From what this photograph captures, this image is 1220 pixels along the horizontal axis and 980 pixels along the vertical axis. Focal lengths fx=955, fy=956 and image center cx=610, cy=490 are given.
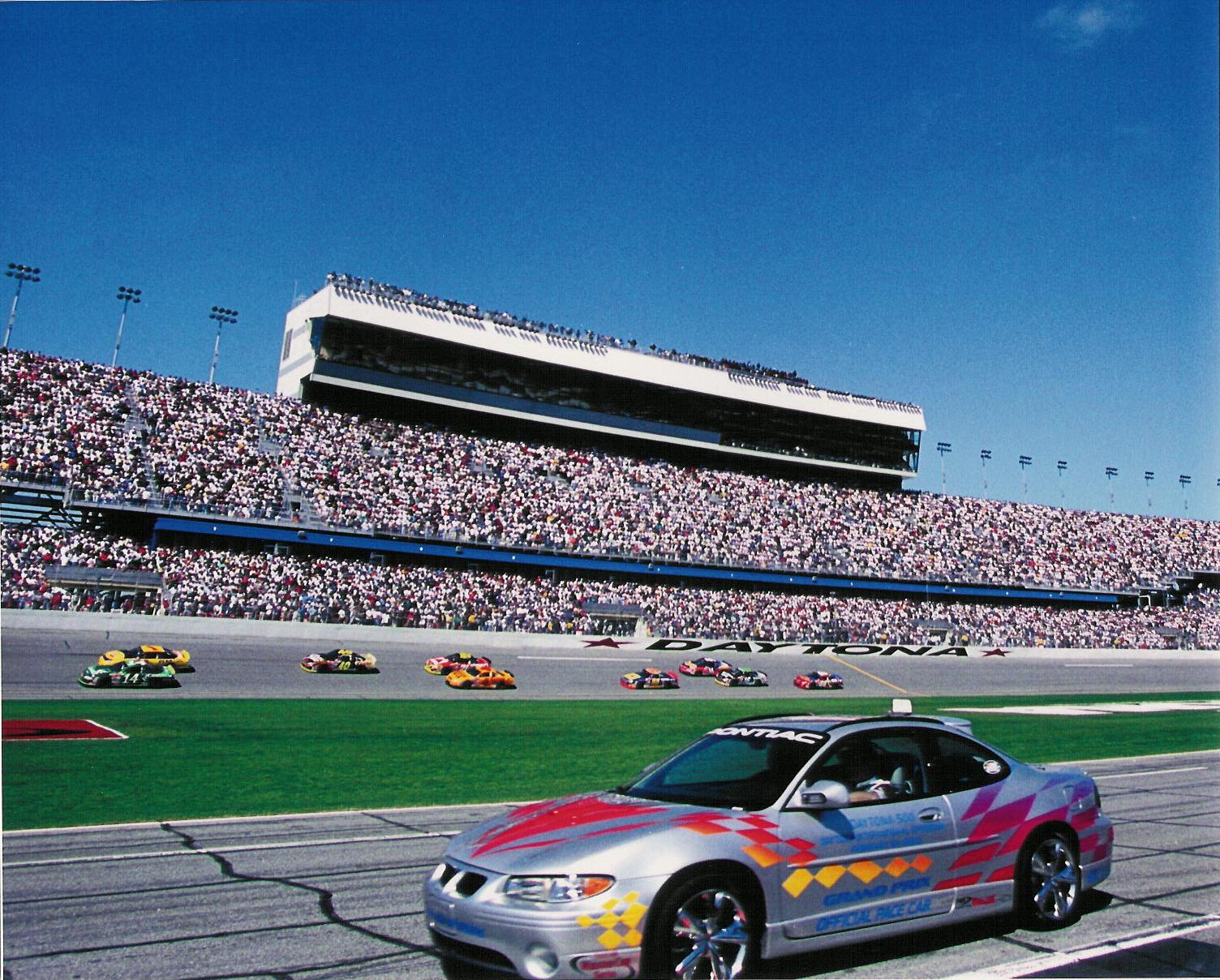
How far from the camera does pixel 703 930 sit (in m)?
4.73

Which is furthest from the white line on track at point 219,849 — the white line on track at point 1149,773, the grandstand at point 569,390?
the grandstand at point 569,390

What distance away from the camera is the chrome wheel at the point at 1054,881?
6133 mm

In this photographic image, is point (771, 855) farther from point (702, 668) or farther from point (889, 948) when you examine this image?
point (702, 668)

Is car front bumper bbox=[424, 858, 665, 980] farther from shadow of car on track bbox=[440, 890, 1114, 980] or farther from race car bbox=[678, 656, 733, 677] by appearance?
race car bbox=[678, 656, 733, 677]

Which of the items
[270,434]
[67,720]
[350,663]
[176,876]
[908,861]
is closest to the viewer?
[908,861]

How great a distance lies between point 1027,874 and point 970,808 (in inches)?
26.1

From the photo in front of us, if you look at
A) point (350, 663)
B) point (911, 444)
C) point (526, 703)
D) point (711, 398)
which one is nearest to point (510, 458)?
point (711, 398)

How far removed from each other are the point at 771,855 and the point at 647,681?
2868 cm

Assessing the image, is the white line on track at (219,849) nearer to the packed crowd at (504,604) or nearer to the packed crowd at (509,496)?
the packed crowd at (504,604)

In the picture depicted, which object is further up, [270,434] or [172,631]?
[270,434]

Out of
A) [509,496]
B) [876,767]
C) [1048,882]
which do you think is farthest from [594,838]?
[509,496]

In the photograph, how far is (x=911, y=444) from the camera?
66562mm

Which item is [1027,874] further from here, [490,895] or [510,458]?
[510,458]

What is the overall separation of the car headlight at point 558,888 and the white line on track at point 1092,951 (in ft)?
6.74
